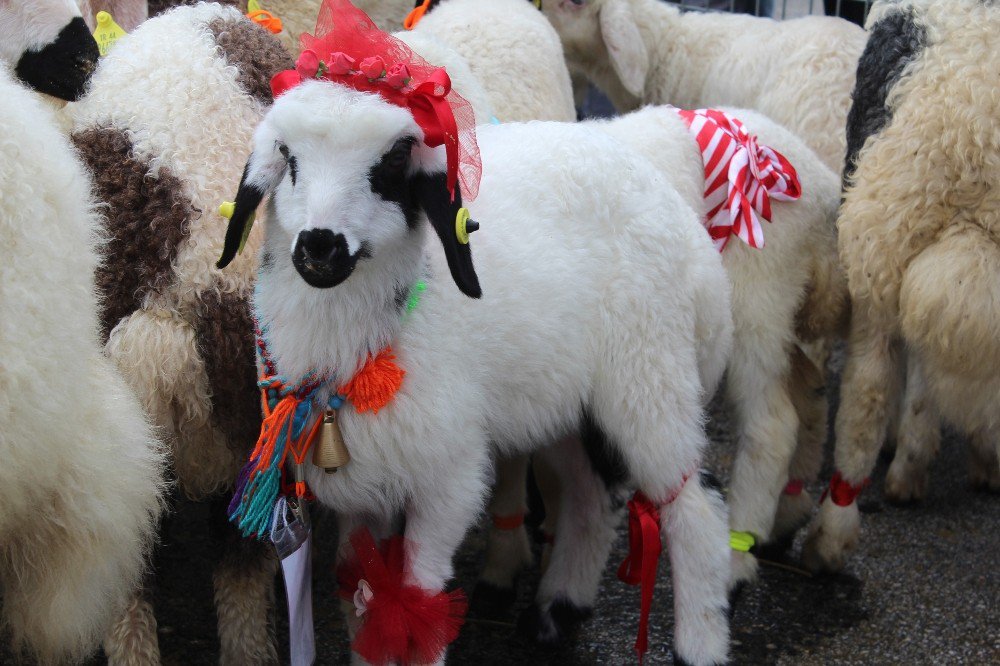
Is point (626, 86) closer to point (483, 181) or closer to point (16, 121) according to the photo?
point (483, 181)

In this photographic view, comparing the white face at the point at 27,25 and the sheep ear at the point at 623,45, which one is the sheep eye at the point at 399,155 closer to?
the white face at the point at 27,25

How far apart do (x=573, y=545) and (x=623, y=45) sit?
10.0ft

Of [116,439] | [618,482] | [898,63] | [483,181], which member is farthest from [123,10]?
[898,63]

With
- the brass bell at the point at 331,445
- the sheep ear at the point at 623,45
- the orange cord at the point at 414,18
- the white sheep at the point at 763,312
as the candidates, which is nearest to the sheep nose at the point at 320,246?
the brass bell at the point at 331,445

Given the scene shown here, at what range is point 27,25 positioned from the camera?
296 cm

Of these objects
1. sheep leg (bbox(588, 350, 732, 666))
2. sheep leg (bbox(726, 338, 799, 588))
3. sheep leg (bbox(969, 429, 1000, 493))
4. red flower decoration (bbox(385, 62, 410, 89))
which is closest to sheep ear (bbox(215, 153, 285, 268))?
red flower decoration (bbox(385, 62, 410, 89))

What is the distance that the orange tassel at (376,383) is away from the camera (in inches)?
91.4

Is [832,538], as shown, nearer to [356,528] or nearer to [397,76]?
[356,528]

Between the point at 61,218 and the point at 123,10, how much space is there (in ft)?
5.77

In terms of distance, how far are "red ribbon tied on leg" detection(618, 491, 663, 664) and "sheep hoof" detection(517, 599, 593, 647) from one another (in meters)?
0.29

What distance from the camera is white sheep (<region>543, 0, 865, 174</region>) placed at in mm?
4758

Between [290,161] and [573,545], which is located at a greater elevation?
[290,161]

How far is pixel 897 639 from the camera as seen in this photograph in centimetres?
351

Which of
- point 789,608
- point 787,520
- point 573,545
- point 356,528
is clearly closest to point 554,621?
point 573,545
